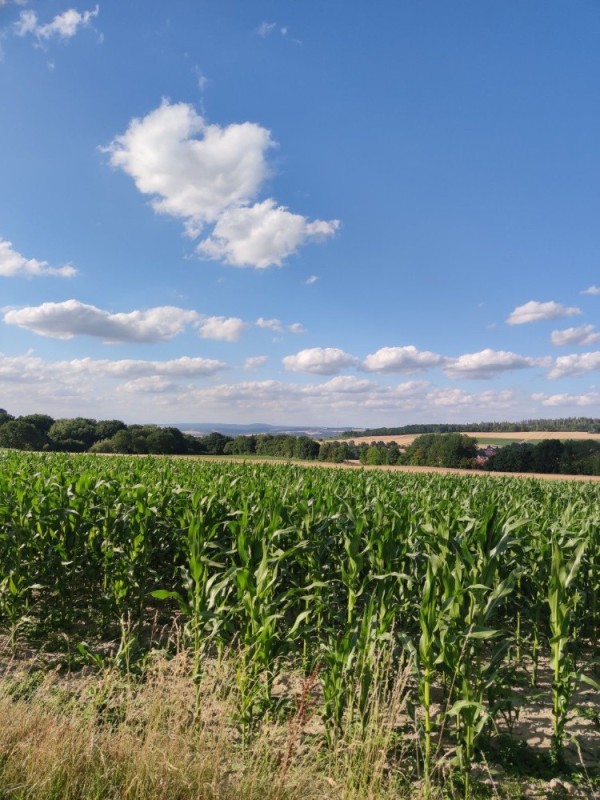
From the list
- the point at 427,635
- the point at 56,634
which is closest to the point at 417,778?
the point at 427,635

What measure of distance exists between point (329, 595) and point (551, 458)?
58132 mm

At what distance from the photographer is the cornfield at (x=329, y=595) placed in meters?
4.02

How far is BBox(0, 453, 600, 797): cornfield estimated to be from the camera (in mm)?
4023

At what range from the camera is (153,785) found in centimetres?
308

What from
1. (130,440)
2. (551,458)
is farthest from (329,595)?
(130,440)

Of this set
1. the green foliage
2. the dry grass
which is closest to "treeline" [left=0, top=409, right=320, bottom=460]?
the green foliage

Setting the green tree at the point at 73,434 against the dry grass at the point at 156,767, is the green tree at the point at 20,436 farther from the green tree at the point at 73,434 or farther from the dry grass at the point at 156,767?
the dry grass at the point at 156,767

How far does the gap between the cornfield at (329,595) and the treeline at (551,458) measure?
51026mm

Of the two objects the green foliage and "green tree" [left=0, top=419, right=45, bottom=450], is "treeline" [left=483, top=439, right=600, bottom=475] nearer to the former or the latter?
the green foliage

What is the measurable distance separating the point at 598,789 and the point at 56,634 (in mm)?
6683

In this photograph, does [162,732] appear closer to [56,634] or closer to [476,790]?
[476,790]

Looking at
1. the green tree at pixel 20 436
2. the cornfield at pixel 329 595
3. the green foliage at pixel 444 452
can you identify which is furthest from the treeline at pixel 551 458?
the green tree at pixel 20 436

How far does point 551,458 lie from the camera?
5559 centimetres

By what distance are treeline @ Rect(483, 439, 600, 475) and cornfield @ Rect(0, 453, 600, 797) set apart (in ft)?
167
